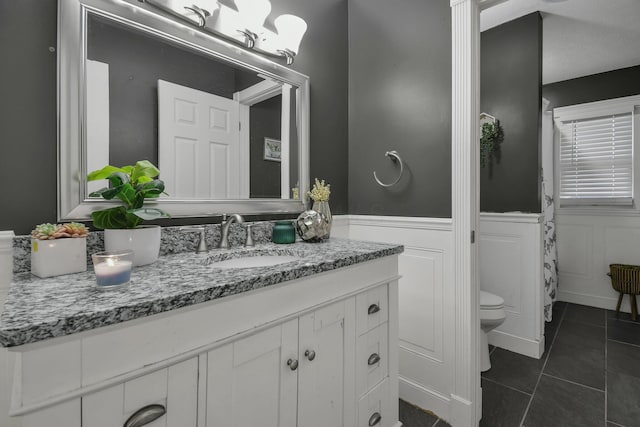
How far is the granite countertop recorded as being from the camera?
54 centimetres

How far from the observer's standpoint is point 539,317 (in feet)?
7.36

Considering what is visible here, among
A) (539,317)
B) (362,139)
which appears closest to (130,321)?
(362,139)

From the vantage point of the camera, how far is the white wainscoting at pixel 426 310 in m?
1.60

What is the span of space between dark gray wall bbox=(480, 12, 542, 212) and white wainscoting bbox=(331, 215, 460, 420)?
119cm

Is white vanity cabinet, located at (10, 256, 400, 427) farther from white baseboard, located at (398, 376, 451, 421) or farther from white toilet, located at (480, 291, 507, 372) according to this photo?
white toilet, located at (480, 291, 507, 372)

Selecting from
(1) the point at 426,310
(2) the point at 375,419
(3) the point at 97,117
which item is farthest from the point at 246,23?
(2) the point at 375,419

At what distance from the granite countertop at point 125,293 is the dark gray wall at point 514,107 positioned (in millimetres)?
1861

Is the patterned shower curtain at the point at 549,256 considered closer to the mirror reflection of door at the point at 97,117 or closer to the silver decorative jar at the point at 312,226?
the silver decorative jar at the point at 312,226

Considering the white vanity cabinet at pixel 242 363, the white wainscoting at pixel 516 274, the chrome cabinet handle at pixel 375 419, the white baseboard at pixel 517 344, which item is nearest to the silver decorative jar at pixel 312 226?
the white vanity cabinet at pixel 242 363

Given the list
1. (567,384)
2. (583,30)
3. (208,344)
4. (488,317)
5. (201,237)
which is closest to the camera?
(208,344)

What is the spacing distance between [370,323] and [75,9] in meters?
1.51

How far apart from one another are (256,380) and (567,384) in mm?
2013

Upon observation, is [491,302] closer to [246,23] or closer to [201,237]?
[201,237]

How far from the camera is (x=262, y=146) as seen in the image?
5.26 feet
